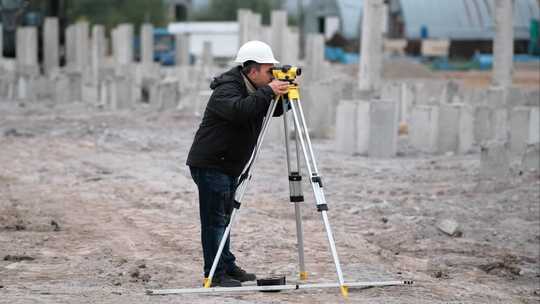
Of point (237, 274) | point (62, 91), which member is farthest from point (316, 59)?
point (237, 274)

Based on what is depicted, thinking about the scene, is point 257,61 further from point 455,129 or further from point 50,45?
point 50,45

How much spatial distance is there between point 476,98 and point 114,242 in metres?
14.1

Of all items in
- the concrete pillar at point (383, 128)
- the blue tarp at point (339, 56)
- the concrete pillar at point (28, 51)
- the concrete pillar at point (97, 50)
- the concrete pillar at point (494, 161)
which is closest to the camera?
the concrete pillar at point (494, 161)

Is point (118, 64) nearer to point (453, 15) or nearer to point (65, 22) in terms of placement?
point (65, 22)

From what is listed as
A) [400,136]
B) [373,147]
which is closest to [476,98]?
[400,136]

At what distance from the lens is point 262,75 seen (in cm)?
718

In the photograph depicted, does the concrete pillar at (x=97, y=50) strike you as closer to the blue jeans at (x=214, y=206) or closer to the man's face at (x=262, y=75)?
the blue jeans at (x=214, y=206)

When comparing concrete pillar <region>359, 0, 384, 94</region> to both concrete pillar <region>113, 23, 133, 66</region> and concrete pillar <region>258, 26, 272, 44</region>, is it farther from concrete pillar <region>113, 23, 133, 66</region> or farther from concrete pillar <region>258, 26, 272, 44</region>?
concrete pillar <region>113, 23, 133, 66</region>

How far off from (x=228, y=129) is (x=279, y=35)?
65.6ft

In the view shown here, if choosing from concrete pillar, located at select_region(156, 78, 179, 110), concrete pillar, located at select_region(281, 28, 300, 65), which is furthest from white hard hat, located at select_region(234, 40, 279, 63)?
concrete pillar, located at select_region(281, 28, 300, 65)

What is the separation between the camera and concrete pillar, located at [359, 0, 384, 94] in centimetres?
1908

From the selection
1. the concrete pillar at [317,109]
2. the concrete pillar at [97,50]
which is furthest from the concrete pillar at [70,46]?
the concrete pillar at [317,109]

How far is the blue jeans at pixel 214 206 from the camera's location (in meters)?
7.31

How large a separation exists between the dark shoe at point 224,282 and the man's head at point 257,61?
1347 millimetres
